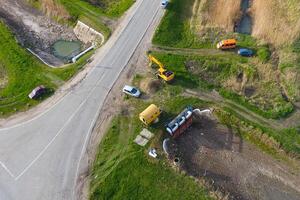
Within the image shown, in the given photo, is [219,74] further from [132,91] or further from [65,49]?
[65,49]

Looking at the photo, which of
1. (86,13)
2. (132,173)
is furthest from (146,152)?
(86,13)

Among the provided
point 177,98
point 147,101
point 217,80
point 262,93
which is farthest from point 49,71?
point 262,93

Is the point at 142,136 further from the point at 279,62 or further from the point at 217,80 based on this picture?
the point at 279,62

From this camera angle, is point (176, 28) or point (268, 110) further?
point (176, 28)

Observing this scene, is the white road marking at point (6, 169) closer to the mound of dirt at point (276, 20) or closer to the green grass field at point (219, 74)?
the green grass field at point (219, 74)

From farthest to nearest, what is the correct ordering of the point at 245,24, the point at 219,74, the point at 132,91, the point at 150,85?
the point at 245,24 → the point at 219,74 → the point at 150,85 → the point at 132,91

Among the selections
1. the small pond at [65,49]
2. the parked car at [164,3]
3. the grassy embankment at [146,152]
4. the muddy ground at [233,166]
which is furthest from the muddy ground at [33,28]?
the muddy ground at [233,166]
